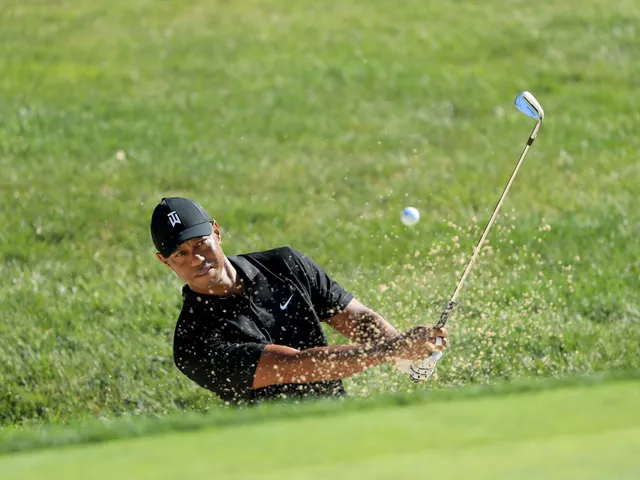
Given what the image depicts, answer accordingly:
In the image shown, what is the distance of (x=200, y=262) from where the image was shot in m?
5.62

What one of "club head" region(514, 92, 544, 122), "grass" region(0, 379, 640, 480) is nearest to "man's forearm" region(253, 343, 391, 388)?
"grass" region(0, 379, 640, 480)

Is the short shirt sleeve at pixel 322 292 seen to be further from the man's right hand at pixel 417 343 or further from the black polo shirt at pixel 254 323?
the man's right hand at pixel 417 343

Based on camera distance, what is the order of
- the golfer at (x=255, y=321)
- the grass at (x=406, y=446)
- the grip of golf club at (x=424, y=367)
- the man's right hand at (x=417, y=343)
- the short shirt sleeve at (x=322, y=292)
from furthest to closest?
1. the short shirt sleeve at (x=322, y=292)
2. the golfer at (x=255, y=321)
3. the grip of golf club at (x=424, y=367)
4. the man's right hand at (x=417, y=343)
5. the grass at (x=406, y=446)

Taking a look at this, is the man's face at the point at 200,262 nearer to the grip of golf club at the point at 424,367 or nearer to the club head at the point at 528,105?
the grip of golf club at the point at 424,367

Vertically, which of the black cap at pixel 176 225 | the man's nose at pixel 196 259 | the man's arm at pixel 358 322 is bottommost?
the man's arm at pixel 358 322

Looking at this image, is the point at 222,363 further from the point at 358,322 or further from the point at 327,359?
the point at 358,322

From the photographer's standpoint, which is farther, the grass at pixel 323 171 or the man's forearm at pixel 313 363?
the grass at pixel 323 171

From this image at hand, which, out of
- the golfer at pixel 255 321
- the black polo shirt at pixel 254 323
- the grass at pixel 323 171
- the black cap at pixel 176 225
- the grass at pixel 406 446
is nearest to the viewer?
the grass at pixel 406 446

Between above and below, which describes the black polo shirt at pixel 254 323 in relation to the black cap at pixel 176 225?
below

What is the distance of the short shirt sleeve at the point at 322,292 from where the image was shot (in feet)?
19.8

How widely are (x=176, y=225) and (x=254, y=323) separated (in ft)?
1.85

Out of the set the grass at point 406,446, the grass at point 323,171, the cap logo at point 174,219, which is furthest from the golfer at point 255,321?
the grass at point 323,171

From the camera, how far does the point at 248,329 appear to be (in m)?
5.70

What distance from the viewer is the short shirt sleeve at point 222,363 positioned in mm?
5438
